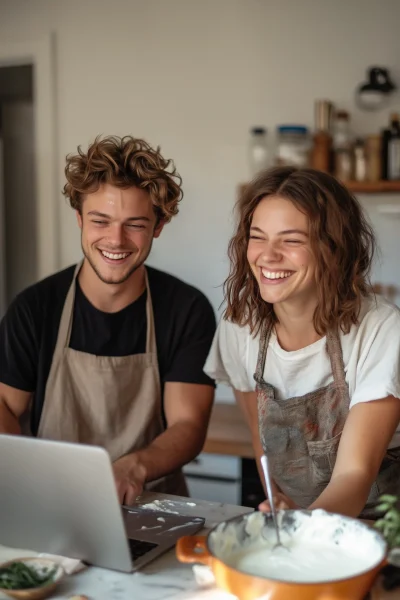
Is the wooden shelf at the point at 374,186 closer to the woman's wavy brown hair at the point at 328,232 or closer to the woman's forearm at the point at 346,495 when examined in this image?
the woman's wavy brown hair at the point at 328,232

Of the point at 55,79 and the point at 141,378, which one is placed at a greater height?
the point at 55,79

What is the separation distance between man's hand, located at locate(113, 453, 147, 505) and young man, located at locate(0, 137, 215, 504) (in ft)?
0.53

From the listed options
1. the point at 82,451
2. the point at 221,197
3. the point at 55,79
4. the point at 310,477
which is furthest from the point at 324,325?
the point at 55,79

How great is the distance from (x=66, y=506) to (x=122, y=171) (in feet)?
2.91

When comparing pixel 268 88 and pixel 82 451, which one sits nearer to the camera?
pixel 82 451

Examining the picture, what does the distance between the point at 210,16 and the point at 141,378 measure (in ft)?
6.64

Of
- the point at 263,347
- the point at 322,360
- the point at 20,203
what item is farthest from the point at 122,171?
the point at 20,203

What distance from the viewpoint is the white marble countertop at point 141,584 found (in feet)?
3.53

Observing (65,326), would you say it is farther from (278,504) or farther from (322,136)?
Result: (322,136)

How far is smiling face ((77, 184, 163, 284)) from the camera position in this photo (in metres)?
1.76

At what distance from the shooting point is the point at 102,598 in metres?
Result: 1.06

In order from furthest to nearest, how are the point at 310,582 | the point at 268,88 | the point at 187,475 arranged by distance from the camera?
the point at 268,88, the point at 187,475, the point at 310,582

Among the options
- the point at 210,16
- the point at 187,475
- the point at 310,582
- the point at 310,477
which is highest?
the point at 210,16

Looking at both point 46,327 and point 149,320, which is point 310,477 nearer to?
point 149,320
